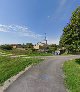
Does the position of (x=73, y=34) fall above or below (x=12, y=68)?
above

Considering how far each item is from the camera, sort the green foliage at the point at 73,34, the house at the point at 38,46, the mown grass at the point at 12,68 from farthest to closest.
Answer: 1. the house at the point at 38,46
2. the green foliage at the point at 73,34
3. the mown grass at the point at 12,68

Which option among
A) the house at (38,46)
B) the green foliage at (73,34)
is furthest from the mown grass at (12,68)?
the house at (38,46)

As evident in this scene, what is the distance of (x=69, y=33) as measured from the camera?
42.1 meters

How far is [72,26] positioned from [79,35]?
2653mm

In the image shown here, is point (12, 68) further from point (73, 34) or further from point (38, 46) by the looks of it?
point (38, 46)

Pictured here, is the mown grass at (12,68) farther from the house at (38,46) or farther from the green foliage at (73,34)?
the house at (38,46)

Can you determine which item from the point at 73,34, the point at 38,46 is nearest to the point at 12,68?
the point at 73,34

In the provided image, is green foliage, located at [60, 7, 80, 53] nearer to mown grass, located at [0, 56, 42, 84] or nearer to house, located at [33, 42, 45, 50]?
mown grass, located at [0, 56, 42, 84]

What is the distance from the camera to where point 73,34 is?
134ft

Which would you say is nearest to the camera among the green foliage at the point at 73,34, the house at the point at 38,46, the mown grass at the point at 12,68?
the mown grass at the point at 12,68

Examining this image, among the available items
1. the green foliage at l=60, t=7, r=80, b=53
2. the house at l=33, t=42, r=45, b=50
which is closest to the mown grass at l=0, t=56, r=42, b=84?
the green foliage at l=60, t=7, r=80, b=53

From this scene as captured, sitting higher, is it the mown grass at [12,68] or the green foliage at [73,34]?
the green foliage at [73,34]

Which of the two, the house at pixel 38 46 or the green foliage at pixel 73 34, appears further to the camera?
the house at pixel 38 46

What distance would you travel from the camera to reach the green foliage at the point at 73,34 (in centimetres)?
4011
